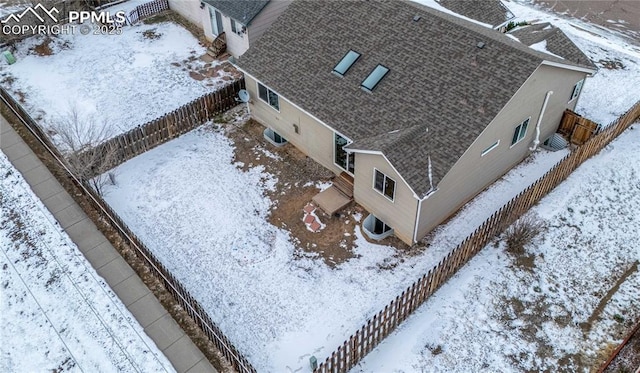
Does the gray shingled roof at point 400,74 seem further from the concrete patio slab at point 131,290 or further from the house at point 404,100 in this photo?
the concrete patio slab at point 131,290

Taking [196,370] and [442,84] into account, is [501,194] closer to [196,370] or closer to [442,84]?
[442,84]

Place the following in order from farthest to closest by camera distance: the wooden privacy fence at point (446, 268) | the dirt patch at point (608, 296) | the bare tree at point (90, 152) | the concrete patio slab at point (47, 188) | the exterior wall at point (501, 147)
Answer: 1. the concrete patio slab at point (47, 188)
2. the bare tree at point (90, 152)
3. the exterior wall at point (501, 147)
4. the dirt patch at point (608, 296)
5. the wooden privacy fence at point (446, 268)

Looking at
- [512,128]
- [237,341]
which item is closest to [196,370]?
[237,341]

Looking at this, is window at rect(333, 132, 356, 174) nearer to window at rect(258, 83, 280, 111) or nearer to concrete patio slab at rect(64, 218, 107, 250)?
window at rect(258, 83, 280, 111)

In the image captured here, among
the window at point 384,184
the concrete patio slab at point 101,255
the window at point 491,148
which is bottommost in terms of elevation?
the concrete patio slab at point 101,255

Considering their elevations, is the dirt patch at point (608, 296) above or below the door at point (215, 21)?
below

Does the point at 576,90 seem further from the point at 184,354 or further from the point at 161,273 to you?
the point at 184,354

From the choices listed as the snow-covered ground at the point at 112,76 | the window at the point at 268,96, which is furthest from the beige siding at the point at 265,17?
the window at the point at 268,96
